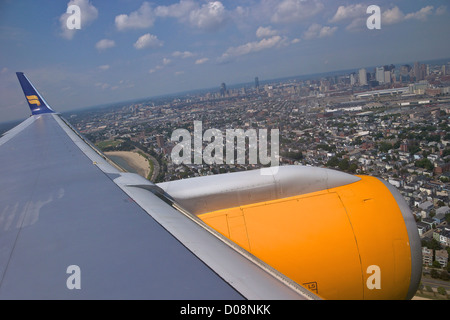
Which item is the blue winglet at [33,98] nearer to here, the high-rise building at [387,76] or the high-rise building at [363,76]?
the high-rise building at [387,76]

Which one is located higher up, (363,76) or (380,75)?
(363,76)

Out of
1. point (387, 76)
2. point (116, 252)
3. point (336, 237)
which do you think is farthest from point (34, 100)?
point (387, 76)

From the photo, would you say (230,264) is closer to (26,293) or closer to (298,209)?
(26,293)

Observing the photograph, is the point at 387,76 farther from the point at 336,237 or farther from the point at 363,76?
the point at 336,237

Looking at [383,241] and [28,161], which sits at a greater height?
[28,161]

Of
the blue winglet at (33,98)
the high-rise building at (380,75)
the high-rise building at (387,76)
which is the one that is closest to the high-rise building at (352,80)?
the high-rise building at (380,75)

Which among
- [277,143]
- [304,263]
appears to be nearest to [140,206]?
[304,263]
